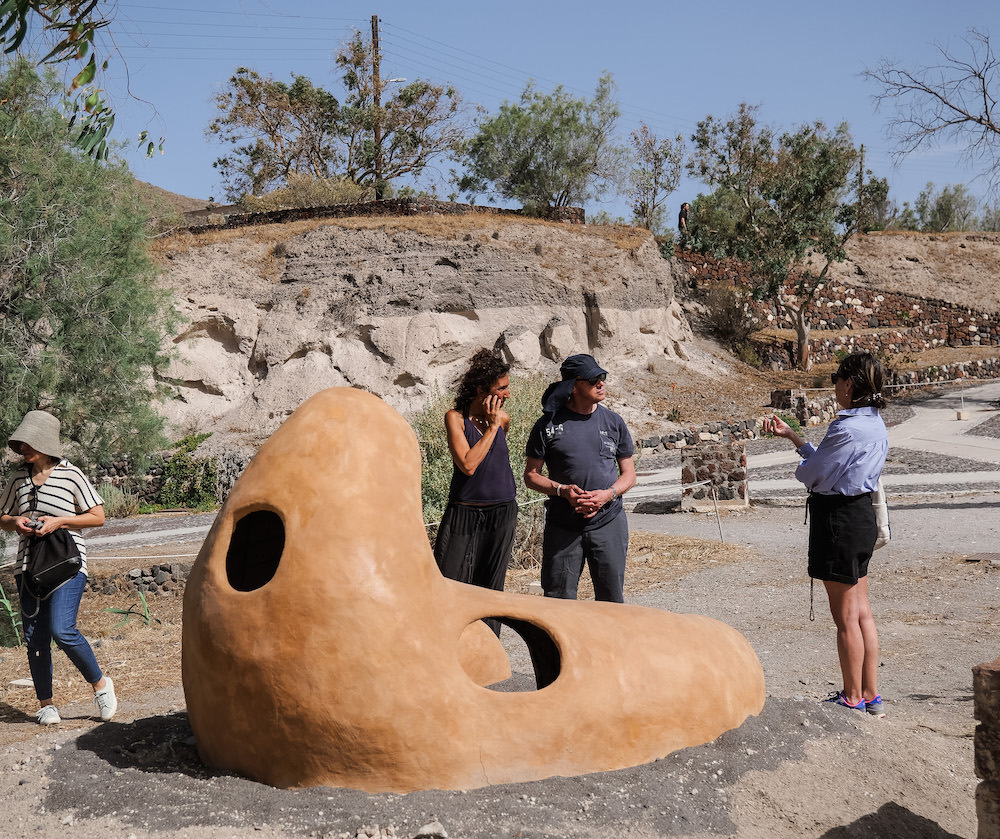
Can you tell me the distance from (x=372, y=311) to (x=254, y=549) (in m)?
23.2

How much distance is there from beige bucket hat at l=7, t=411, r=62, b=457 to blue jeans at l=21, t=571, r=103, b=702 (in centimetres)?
70

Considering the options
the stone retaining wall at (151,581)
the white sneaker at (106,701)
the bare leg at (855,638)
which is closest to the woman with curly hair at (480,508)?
the bare leg at (855,638)

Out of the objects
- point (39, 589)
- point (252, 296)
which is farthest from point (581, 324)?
point (39, 589)

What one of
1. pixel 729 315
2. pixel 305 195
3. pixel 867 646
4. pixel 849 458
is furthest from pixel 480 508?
pixel 305 195

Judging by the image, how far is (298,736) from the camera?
348cm

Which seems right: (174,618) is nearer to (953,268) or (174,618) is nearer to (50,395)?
(50,395)

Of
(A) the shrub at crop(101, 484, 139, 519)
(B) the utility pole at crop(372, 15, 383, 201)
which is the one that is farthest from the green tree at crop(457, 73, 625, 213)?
(A) the shrub at crop(101, 484, 139, 519)

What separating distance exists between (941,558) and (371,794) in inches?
297

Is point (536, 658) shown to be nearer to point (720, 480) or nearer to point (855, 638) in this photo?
point (855, 638)

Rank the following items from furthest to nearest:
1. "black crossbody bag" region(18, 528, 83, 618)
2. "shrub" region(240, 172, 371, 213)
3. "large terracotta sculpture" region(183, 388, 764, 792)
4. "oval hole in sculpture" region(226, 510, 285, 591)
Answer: "shrub" region(240, 172, 371, 213) → "black crossbody bag" region(18, 528, 83, 618) → "oval hole in sculpture" region(226, 510, 285, 591) → "large terracotta sculpture" region(183, 388, 764, 792)

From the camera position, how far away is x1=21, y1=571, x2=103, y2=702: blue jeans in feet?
15.9

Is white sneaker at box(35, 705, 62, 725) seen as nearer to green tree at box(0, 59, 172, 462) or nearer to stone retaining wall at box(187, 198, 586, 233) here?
green tree at box(0, 59, 172, 462)

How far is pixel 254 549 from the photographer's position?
4.10 metres

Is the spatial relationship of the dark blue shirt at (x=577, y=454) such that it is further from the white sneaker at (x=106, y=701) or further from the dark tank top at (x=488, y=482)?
the white sneaker at (x=106, y=701)
